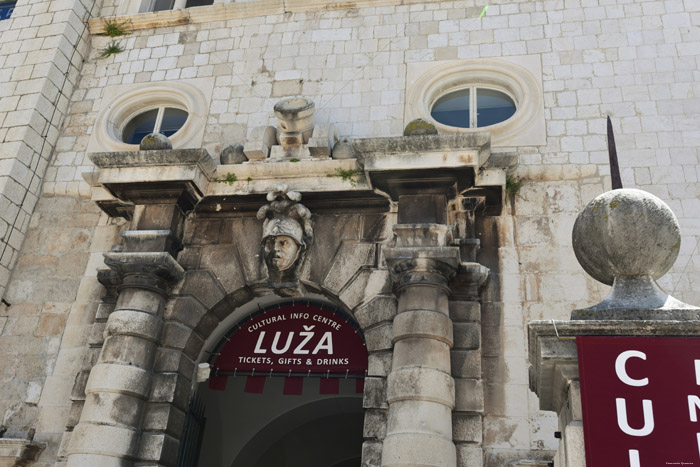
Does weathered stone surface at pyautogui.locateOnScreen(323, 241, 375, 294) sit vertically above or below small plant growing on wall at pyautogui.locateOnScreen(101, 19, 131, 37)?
below

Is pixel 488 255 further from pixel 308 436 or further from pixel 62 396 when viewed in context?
pixel 308 436

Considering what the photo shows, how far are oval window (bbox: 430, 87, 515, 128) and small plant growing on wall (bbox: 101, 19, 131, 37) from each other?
476 centimetres

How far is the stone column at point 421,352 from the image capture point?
579 centimetres

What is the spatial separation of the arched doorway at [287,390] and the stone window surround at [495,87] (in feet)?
8.87

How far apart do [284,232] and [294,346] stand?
4.08ft

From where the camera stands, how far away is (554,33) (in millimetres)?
8648

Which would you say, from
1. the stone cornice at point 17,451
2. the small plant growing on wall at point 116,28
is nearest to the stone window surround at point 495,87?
the small plant growing on wall at point 116,28

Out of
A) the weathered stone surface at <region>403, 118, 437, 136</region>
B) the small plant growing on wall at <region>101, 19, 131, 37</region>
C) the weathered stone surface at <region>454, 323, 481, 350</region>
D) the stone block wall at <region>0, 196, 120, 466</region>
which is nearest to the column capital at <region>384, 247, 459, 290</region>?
the weathered stone surface at <region>454, 323, 481, 350</region>

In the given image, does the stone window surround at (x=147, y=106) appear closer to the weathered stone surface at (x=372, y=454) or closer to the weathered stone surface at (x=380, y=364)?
the weathered stone surface at (x=380, y=364)

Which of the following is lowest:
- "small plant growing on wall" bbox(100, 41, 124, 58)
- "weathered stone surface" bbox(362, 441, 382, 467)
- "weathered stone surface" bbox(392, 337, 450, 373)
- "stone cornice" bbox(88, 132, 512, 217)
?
"weathered stone surface" bbox(362, 441, 382, 467)

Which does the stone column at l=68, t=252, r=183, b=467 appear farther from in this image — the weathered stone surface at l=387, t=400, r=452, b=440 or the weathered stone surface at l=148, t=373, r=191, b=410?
the weathered stone surface at l=387, t=400, r=452, b=440

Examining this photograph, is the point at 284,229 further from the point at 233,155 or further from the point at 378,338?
the point at 378,338

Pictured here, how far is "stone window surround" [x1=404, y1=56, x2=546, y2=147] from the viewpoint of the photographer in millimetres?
7996

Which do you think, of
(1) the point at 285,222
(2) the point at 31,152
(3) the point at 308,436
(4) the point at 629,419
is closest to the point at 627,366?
(4) the point at 629,419
